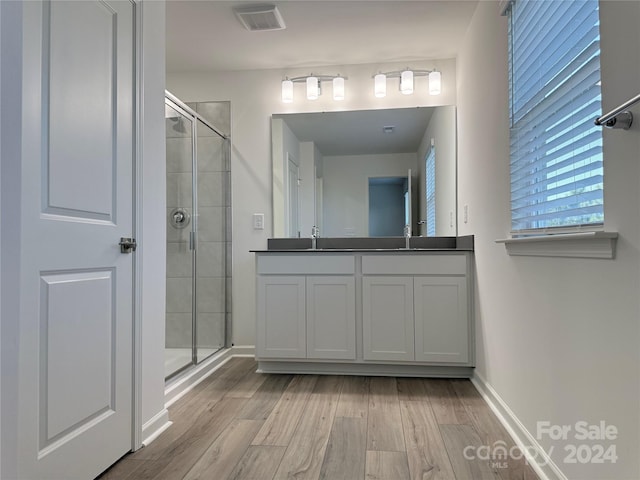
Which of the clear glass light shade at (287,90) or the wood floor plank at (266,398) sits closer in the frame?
the wood floor plank at (266,398)

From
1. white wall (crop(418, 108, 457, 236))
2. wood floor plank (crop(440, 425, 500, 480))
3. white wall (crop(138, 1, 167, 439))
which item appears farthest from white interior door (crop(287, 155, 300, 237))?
wood floor plank (crop(440, 425, 500, 480))

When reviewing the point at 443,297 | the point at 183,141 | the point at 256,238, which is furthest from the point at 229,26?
the point at 443,297

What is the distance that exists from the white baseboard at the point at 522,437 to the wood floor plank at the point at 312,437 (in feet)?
2.61

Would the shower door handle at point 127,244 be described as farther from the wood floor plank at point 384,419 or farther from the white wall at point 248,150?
the white wall at point 248,150

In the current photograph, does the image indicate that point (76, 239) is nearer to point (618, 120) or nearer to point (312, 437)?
point (312, 437)

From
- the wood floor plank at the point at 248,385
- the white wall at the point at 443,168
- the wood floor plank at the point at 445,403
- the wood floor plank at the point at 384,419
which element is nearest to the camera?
the wood floor plank at the point at 384,419

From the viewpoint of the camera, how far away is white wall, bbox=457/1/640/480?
3.28ft

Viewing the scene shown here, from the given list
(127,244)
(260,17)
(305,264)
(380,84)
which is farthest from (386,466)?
(380,84)

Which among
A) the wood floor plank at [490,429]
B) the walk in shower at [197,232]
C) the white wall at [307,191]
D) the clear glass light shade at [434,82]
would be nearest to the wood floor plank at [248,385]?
the walk in shower at [197,232]

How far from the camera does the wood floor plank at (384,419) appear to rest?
1.76 m

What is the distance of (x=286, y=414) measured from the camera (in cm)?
210

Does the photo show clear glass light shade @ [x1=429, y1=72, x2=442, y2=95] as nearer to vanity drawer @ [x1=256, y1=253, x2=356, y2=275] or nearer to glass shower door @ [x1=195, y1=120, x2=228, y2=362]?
vanity drawer @ [x1=256, y1=253, x2=356, y2=275]

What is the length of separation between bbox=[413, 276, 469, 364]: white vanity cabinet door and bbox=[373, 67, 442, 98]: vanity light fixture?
4.63 feet

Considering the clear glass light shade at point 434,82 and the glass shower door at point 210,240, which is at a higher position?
the clear glass light shade at point 434,82
